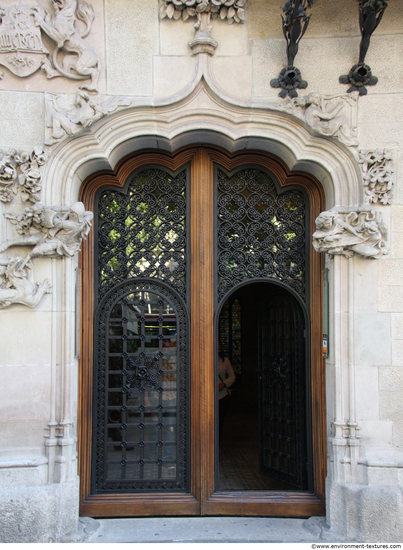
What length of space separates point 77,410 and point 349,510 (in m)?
2.71

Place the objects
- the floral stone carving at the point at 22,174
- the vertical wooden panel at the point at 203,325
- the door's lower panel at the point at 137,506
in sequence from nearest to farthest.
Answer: the floral stone carving at the point at 22,174
the door's lower panel at the point at 137,506
the vertical wooden panel at the point at 203,325

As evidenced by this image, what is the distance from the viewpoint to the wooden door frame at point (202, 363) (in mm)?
4547

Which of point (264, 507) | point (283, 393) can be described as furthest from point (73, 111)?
point (264, 507)

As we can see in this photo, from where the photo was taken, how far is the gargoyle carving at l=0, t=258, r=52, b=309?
165 inches

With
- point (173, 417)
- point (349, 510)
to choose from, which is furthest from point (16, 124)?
point (349, 510)

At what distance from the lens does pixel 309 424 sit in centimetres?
473

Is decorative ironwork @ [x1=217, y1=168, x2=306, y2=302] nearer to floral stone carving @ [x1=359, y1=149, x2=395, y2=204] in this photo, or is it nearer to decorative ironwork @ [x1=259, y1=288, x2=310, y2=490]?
decorative ironwork @ [x1=259, y1=288, x2=310, y2=490]

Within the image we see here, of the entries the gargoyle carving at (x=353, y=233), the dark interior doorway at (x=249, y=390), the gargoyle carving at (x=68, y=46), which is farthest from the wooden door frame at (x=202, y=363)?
the gargoyle carving at (x=68, y=46)

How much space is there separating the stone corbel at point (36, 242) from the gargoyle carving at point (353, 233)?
7.39ft

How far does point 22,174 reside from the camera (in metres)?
4.27

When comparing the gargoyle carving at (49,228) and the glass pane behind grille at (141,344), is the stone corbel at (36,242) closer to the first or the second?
the gargoyle carving at (49,228)

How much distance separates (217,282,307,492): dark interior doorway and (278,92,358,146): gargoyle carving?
170 centimetres

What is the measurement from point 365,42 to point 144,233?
9.27 ft

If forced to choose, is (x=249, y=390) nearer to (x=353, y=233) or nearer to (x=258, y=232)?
(x=258, y=232)
